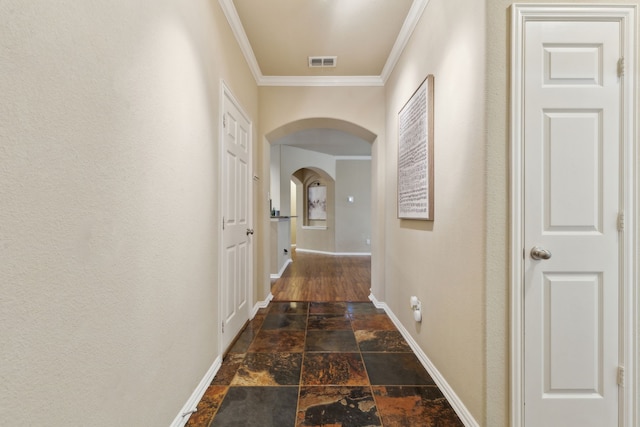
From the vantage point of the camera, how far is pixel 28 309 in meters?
0.69

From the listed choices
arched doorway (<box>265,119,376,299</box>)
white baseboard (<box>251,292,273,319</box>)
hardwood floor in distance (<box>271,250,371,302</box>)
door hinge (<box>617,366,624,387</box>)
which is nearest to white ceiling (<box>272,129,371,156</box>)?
arched doorway (<box>265,119,376,299</box>)

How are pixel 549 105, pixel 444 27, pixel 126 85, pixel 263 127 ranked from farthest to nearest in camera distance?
pixel 263 127 < pixel 444 27 < pixel 549 105 < pixel 126 85

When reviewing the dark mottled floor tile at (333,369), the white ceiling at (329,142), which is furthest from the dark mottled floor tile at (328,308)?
the white ceiling at (329,142)

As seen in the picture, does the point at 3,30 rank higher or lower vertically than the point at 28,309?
higher

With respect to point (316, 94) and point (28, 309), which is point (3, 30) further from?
point (316, 94)

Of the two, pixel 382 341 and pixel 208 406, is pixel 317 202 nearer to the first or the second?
pixel 382 341

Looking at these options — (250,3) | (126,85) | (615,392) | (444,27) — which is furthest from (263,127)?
(615,392)

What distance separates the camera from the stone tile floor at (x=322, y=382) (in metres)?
1.51

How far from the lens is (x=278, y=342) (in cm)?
238

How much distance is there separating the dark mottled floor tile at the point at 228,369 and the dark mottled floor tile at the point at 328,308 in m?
1.12

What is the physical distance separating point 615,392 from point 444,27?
7.05ft

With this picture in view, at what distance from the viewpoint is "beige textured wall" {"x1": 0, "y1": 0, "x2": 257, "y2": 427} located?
674 millimetres

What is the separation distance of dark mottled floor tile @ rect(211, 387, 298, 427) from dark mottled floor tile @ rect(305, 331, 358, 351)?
1.88ft

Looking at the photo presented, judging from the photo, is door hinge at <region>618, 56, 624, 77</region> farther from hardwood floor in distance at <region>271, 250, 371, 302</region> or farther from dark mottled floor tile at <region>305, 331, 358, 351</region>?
hardwood floor in distance at <region>271, 250, 371, 302</region>
